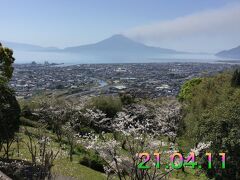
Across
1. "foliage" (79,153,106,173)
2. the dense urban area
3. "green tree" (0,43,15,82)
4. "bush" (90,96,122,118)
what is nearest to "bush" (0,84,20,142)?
"green tree" (0,43,15,82)

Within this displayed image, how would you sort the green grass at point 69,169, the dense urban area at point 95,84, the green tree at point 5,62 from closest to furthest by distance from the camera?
the green tree at point 5,62 → the green grass at point 69,169 → the dense urban area at point 95,84

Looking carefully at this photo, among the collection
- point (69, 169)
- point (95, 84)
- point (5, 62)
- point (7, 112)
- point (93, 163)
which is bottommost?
point (95, 84)

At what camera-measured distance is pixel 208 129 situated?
18.6 m

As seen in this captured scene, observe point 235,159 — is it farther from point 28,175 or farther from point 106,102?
point 106,102

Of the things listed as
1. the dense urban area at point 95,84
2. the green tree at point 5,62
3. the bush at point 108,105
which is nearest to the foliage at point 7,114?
the green tree at point 5,62

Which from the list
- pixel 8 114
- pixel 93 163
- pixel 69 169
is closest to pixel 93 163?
pixel 93 163

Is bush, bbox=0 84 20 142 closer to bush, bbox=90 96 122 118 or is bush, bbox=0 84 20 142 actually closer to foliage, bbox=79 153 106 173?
foliage, bbox=79 153 106 173

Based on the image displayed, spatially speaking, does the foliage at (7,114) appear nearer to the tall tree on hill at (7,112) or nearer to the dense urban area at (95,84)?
the tall tree on hill at (7,112)

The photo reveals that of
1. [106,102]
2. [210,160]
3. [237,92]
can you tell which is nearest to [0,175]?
[210,160]

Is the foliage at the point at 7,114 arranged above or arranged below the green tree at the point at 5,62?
below

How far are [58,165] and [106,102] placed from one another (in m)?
25.1

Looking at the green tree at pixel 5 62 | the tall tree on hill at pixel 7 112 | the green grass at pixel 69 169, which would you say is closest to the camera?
the tall tree on hill at pixel 7 112

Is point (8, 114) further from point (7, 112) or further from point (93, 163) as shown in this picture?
point (93, 163)

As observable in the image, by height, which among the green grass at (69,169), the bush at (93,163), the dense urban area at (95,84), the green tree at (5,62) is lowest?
the dense urban area at (95,84)
